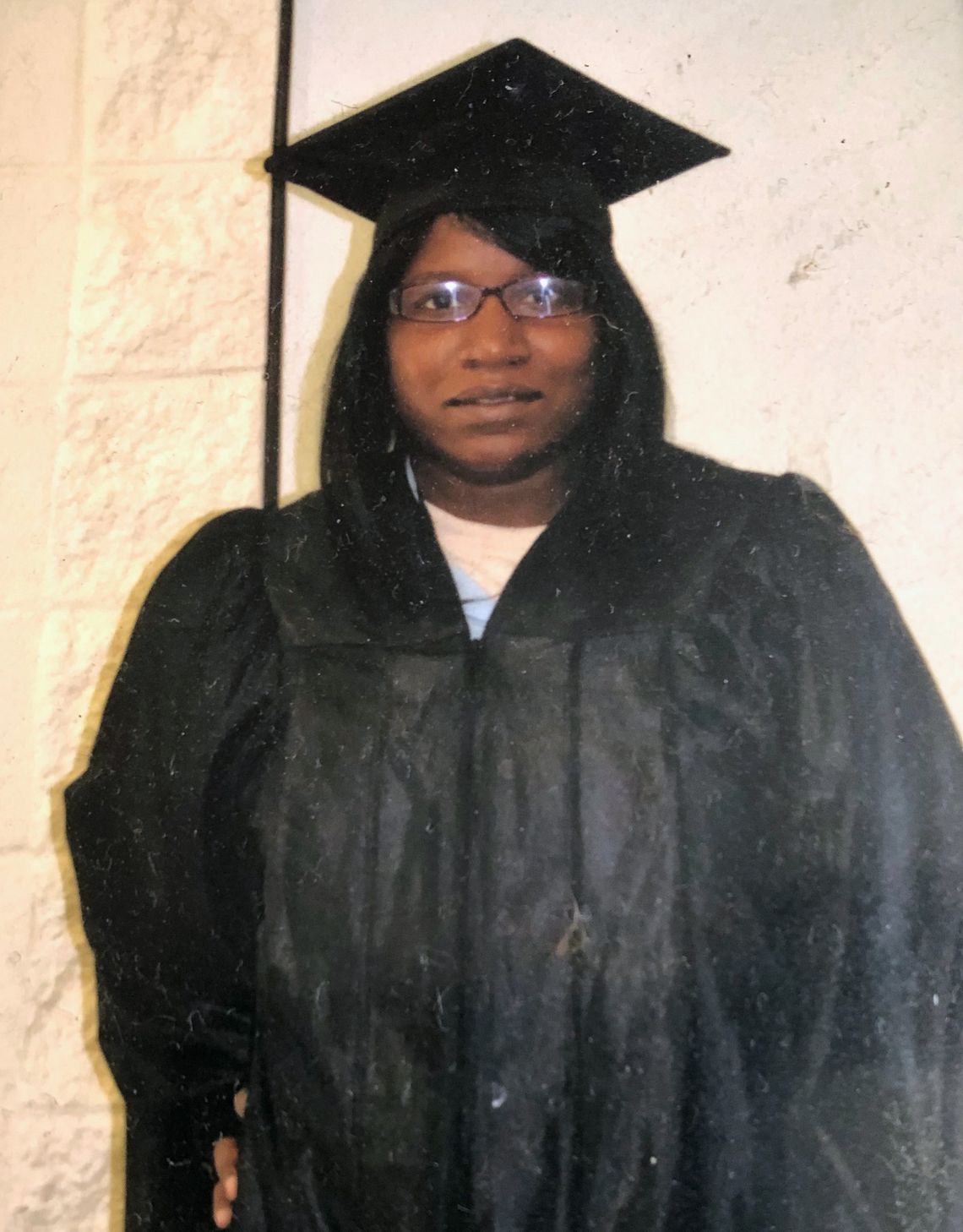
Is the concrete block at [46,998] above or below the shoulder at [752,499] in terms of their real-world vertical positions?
below

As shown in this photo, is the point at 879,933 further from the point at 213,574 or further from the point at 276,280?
the point at 276,280

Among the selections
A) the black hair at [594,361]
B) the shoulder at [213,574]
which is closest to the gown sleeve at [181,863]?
the shoulder at [213,574]

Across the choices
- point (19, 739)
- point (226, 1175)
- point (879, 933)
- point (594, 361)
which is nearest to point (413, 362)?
point (594, 361)

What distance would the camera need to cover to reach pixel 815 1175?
81 cm

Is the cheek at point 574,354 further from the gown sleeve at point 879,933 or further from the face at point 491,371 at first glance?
the gown sleeve at point 879,933

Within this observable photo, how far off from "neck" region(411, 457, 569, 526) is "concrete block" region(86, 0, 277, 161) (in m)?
0.45

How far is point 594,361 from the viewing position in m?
0.95

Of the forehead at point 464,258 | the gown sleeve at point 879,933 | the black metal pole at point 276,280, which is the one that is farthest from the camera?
the black metal pole at point 276,280

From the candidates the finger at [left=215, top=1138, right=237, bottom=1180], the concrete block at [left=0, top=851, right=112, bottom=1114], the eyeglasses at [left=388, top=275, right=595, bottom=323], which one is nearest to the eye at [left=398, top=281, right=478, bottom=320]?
the eyeglasses at [left=388, top=275, right=595, bottom=323]

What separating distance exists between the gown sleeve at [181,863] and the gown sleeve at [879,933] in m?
0.48

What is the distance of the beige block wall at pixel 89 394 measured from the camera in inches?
38.6

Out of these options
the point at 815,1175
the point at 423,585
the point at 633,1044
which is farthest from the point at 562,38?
the point at 815,1175

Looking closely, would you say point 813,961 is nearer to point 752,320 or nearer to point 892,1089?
point 892,1089

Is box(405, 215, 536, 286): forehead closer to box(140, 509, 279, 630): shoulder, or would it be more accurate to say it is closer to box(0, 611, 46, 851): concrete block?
box(140, 509, 279, 630): shoulder
